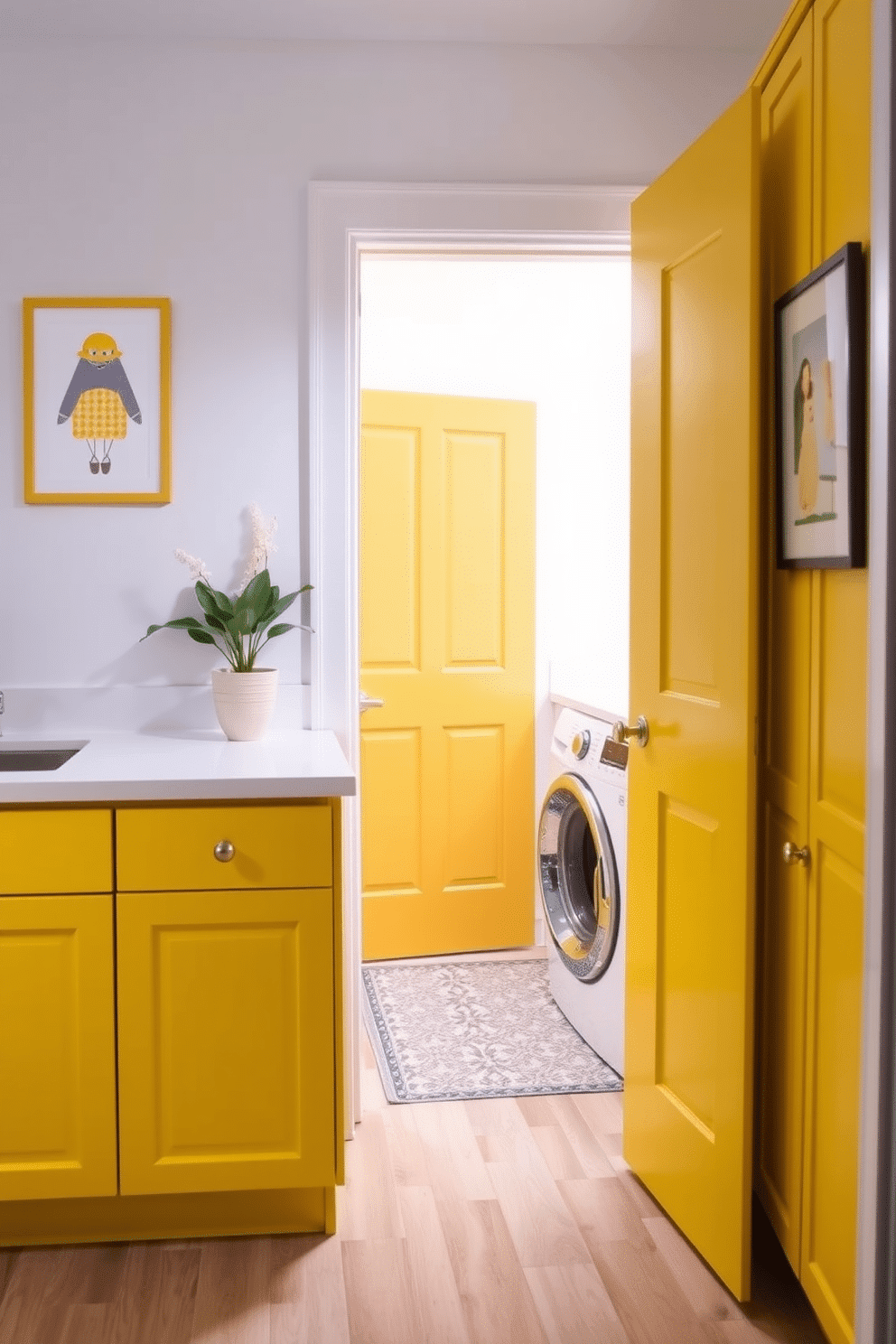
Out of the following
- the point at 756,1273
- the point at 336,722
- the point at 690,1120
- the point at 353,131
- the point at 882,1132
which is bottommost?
the point at 756,1273

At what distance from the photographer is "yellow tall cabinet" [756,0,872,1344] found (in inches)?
63.2

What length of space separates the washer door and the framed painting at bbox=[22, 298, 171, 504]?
1.32m

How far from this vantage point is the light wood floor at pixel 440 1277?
1885mm

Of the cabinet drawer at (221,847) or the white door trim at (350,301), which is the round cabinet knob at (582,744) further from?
the cabinet drawer at (221,847)

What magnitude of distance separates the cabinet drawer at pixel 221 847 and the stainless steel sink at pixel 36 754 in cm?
50

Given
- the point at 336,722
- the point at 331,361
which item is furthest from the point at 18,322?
the point at 336,722

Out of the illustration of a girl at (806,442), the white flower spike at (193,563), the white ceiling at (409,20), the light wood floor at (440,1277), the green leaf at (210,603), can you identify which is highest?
the white ceiling at (409,20)

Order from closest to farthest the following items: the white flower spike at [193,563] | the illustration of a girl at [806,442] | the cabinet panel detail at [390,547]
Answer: the illustration of a girl at [806,442] → the white flower spike at [193,563] → the cabinet panel detail at [390,547]

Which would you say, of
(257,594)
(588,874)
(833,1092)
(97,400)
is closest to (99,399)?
(97,400)

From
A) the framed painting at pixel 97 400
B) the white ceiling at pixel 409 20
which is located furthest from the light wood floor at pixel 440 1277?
the white ceiling at pixel 409 20

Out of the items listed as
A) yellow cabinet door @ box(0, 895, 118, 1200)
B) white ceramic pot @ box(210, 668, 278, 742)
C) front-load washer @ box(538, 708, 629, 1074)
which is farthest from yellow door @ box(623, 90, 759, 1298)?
yellow cabinet door @ box(0, 895, 118, 1200)

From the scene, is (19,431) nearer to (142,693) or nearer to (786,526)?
(142,693)

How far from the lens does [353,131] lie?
257 centimetres

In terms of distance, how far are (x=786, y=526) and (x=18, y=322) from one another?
172cm
